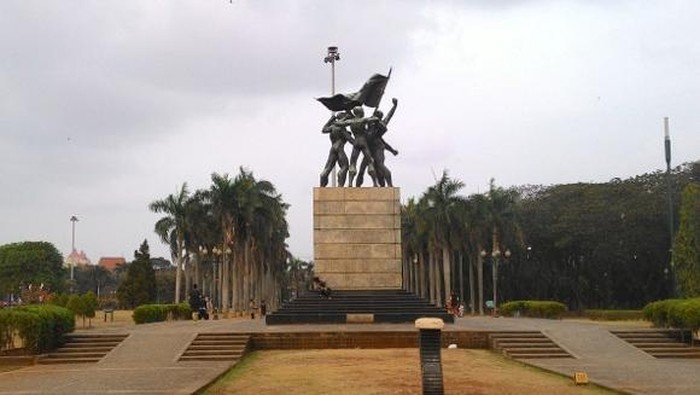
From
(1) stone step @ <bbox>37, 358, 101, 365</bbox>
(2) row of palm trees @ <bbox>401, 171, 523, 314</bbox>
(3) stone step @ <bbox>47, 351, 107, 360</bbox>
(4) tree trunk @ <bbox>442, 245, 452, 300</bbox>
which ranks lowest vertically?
(1) stone step @ <bbox>37, 358, 101, 365</bbox>

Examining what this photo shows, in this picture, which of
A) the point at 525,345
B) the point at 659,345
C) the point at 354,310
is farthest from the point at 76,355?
the point at 659,345

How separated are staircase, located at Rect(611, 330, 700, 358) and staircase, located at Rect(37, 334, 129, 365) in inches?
567

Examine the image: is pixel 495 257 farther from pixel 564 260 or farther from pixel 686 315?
pixel 686 315

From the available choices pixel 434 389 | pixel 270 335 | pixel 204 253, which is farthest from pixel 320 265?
pixel 204 253

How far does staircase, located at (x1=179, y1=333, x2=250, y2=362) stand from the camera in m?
18.9

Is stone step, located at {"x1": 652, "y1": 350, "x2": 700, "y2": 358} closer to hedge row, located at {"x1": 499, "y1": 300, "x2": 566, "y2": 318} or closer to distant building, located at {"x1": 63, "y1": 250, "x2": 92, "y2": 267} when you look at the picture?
hedge row, located at {"x1": 499, "y1": 300, "x2": 566, "y2": 318}

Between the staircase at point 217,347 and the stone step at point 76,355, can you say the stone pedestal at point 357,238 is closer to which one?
the staircase at point 217,347

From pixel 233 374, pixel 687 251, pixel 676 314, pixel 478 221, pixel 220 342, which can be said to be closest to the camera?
pixel 233 374

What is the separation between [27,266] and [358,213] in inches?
2601

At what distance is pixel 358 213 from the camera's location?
29.8 m

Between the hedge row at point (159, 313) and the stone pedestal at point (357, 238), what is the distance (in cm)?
799

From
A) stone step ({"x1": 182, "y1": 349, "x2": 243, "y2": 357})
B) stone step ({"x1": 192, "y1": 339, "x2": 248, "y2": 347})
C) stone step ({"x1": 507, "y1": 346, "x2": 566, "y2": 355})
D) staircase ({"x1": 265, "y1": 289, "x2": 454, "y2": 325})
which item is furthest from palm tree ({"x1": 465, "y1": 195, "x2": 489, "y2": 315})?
stone step ({"x1": 182, "y1": 349, "x2": 243, "y2": 357})

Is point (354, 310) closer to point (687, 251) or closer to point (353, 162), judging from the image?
point (353, 162)

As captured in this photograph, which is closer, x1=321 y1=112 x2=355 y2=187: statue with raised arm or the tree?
x1=321 y1=112 x2=355 y2=187: statue with raised arm
